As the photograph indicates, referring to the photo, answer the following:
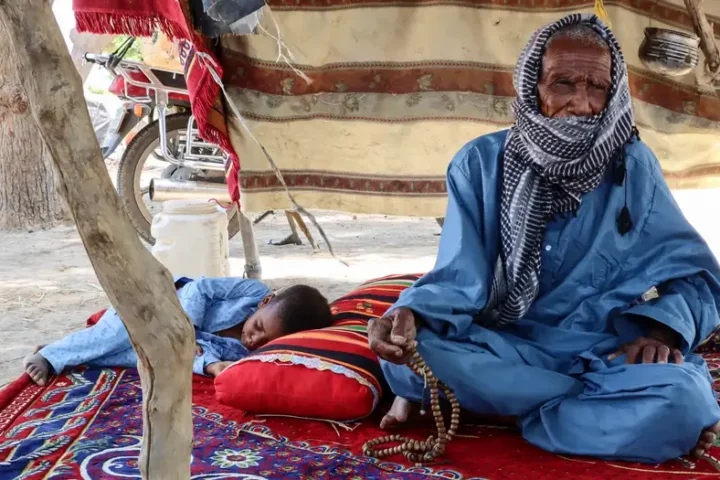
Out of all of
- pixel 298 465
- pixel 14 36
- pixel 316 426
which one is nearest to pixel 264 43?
pixel 316 426

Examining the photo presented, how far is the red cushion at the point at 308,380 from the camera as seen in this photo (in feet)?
8.18

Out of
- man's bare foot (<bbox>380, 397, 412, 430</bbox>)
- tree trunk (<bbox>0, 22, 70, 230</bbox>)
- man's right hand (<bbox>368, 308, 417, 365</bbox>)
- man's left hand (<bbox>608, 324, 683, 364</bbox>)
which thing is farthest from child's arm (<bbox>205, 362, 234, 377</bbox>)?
tree trunk (<bbox>0, 22, 70, 230</bbox>)

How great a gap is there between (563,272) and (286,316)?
1.05 meters

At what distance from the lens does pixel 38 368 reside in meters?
2.91

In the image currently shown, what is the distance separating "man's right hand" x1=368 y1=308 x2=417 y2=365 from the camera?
2.10 meters

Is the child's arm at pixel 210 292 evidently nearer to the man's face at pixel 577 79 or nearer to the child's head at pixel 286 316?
the child's head at pixel 286 316

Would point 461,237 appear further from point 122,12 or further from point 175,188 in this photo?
point 175,188

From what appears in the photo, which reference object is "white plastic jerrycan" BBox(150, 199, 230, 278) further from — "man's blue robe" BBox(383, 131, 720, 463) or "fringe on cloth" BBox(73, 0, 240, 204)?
"man's blue robe" BBox(383, 131, 720, 463)

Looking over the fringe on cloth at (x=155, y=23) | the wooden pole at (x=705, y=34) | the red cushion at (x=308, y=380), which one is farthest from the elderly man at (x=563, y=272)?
the wooden pole at (x=705, y=34)

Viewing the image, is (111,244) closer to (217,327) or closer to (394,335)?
(394,335)

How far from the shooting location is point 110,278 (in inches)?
54.1

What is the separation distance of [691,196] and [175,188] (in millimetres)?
5041

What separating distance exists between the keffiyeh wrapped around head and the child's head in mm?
827

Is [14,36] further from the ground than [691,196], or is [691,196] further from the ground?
[14,36]
